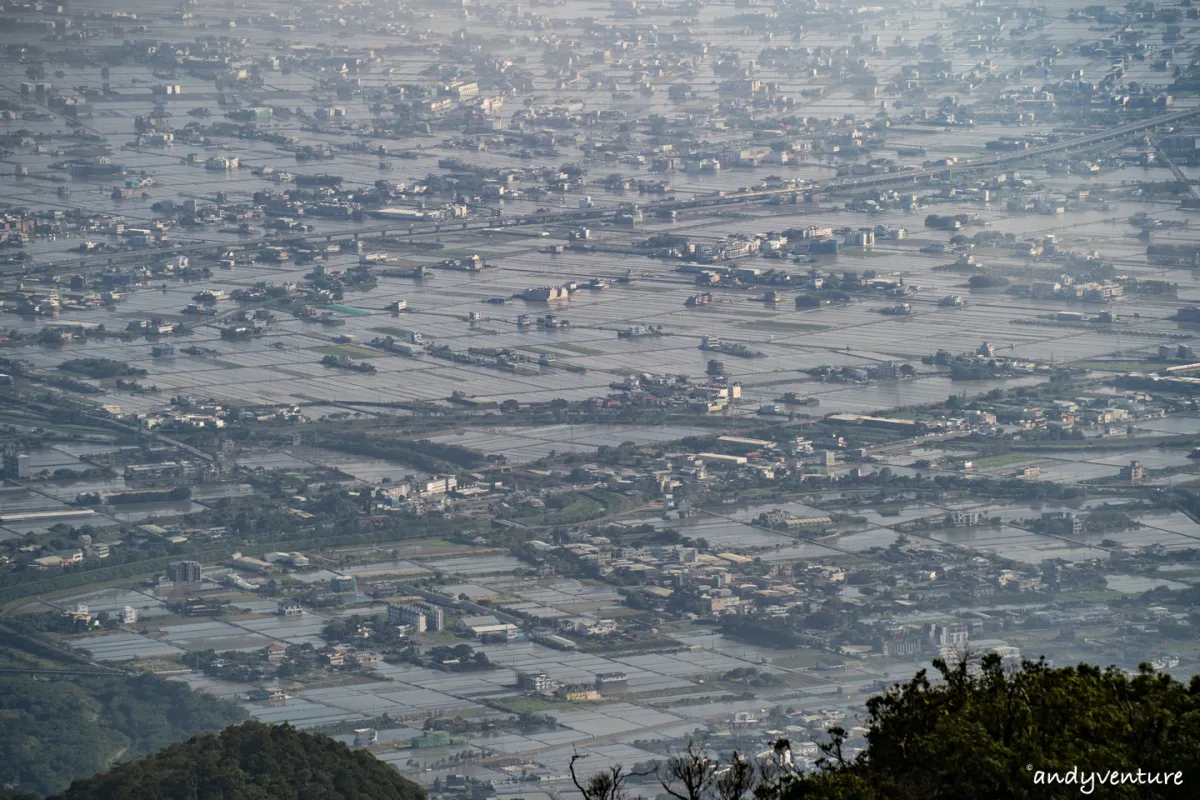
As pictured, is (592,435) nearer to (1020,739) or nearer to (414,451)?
(414,451)

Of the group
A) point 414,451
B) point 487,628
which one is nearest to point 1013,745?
point 487,628

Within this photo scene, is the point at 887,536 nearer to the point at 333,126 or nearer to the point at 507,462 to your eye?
the point at 507,462

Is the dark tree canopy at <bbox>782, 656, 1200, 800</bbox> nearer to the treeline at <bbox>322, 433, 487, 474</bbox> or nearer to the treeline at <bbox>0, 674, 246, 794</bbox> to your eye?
the treeline at <bbox>0, 674, 246, 794</bbox>

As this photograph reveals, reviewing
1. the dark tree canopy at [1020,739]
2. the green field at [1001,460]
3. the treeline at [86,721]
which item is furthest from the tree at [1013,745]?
the green field at [1001,460]

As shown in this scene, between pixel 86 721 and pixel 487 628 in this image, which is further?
pixel 487 628

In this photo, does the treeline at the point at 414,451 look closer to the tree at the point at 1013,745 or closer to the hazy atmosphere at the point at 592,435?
the hazy atmosphere at the point at 592,435

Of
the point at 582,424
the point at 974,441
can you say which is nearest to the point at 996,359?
the point at 974,441

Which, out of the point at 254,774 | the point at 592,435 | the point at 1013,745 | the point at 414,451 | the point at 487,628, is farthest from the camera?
the point at 592,435
